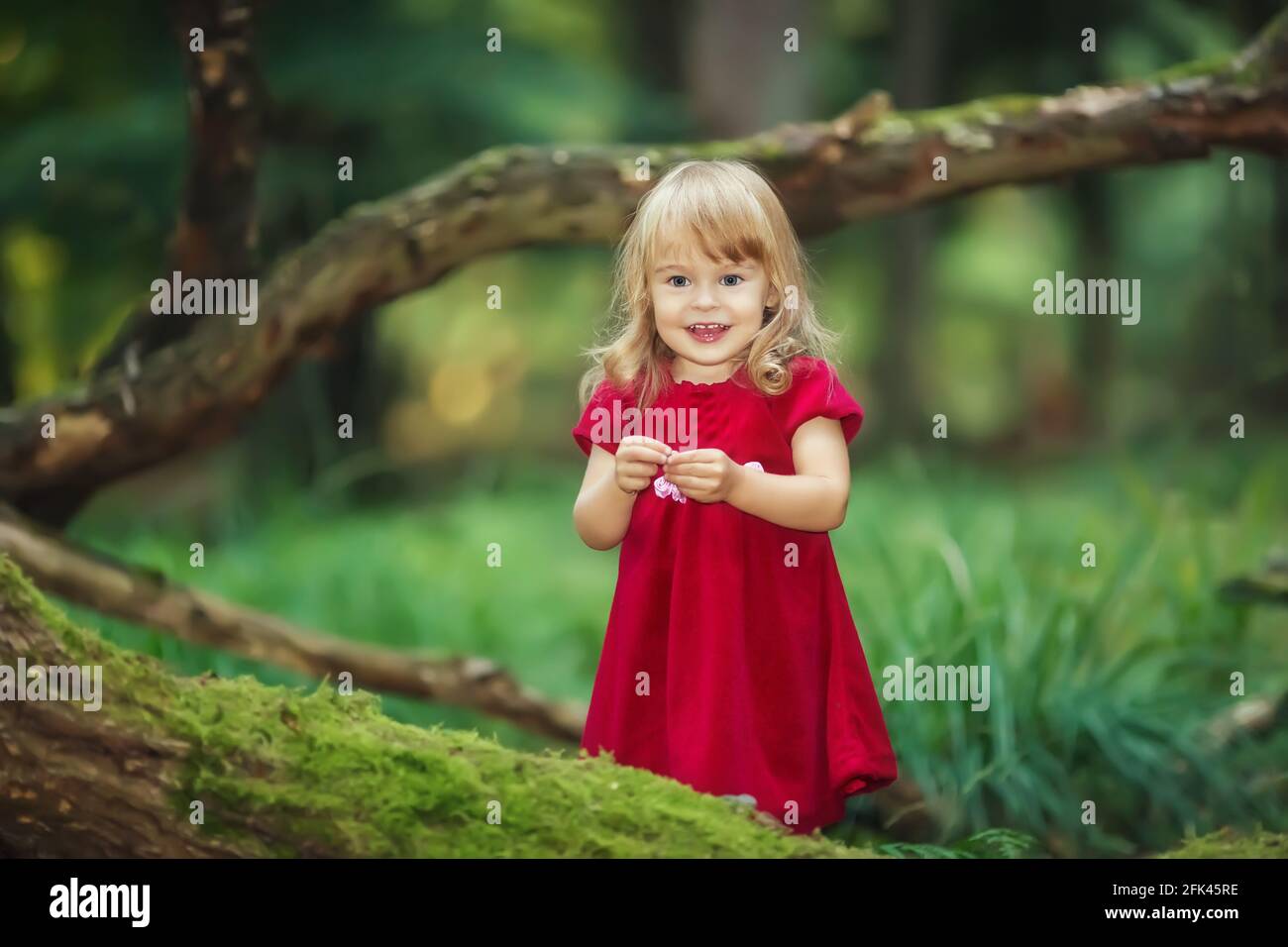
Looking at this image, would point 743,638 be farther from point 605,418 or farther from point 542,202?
point 542,202

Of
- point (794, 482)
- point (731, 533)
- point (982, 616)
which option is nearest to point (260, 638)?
point (731, 533)

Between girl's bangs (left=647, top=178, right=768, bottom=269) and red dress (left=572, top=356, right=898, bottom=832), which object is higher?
girl's bangs (left=647, top=178, right=768, bottom=269)

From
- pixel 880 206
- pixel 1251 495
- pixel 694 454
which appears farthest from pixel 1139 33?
pixel 694 454

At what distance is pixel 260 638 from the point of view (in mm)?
2686

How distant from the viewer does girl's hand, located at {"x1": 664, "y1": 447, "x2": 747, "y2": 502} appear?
1659 mm

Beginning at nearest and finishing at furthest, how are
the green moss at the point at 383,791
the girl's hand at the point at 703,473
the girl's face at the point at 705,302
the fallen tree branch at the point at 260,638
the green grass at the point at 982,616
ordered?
the green moss at the point at 383,791 → the girl's hand at the point at 703,473 → the girl's face at the point at 705,302 → the fallen tree branch at the point at 260,638 → the green grass at the point at 982,616

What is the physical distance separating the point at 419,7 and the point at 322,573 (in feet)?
6.77

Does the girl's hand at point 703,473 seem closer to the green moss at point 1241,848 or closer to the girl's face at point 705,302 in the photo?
the girl's face at point 705,302

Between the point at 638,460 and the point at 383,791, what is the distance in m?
0.51

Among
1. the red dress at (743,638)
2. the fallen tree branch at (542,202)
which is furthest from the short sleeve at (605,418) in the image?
the fallen tree branch at (542,202)

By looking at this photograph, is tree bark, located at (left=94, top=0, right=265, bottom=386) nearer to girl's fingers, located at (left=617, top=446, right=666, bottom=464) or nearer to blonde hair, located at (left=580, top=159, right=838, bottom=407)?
blonde hair, located at (left=580, top=159, right=838, bottom=407)

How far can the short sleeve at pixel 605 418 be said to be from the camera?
1.85 m

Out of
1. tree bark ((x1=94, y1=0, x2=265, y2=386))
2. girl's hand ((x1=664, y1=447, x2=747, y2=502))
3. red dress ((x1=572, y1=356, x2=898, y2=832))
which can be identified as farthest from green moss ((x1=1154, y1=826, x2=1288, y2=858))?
tree bark ((x1=94, y1=0, x2=265, y2=386))

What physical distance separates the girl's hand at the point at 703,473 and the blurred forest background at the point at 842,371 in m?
0.50
